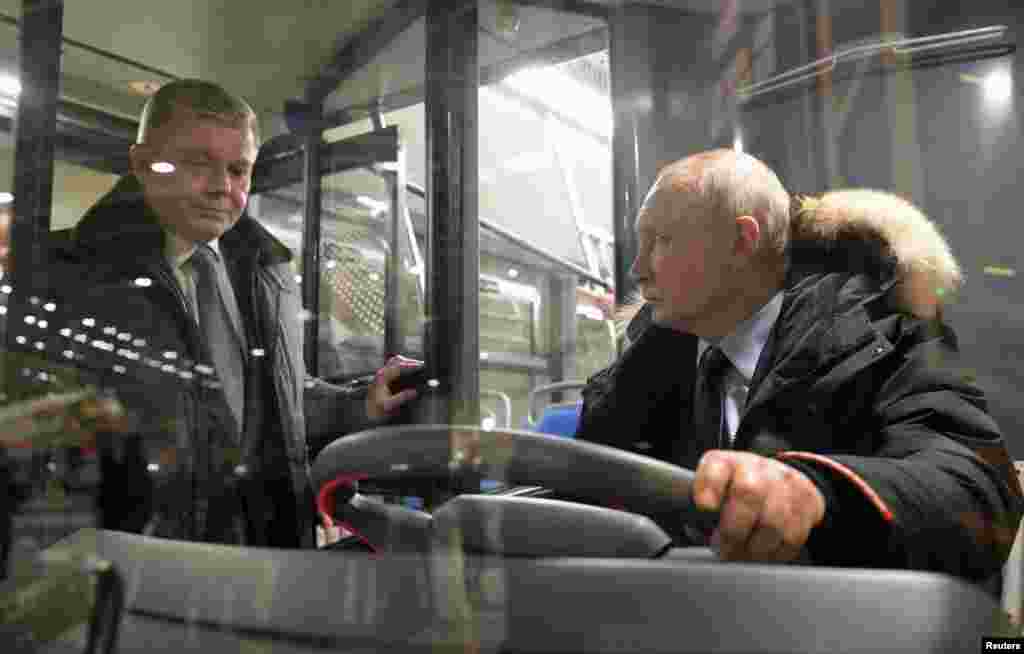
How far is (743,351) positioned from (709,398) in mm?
74

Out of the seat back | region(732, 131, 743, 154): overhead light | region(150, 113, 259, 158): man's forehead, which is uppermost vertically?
region(732, 131, 743, 154): overhead light

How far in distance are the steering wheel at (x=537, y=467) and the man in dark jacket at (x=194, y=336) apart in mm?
80

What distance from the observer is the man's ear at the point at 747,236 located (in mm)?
723

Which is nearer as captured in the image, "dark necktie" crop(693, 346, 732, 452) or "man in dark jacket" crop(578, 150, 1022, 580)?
"man in dark jacket" crop(578, 150, 1022, 580)

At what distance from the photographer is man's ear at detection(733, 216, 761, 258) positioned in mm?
723

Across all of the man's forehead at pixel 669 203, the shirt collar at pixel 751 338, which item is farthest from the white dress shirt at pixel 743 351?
the man's forehead at pixel 669 203

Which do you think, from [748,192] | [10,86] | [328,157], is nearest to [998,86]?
[748,192]

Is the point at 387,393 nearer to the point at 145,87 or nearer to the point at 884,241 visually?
the point at 145,87

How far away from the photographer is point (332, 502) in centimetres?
65

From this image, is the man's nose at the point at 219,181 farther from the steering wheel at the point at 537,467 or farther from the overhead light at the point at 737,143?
the overhead light at the point at 737,143

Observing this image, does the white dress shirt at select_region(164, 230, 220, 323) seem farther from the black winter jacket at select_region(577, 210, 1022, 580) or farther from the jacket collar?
the black winter jacket at select_region(577, 210, 1022, 580)

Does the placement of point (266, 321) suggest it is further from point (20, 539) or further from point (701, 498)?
point (701, 498)

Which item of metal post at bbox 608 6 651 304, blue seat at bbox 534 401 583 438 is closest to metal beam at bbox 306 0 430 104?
metal post at bbox 608 6 651 304

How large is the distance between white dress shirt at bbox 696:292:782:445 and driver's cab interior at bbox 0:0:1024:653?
Result: 0.14 m
